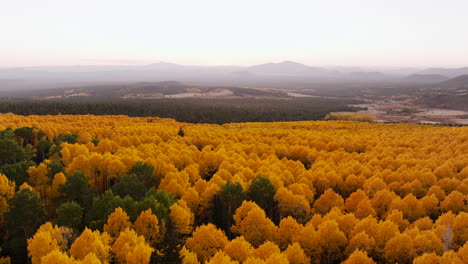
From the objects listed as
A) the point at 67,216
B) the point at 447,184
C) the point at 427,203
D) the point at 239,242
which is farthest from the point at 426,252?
the point at 67,216

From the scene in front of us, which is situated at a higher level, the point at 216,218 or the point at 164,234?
the point at 164,234

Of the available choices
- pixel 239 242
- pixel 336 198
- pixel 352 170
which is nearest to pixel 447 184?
pixel 352 170

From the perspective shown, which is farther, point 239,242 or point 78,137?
point 78,137


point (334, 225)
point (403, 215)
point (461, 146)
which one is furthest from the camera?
point (461, 146)

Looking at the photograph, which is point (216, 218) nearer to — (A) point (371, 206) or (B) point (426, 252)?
(A) point (371, 206)

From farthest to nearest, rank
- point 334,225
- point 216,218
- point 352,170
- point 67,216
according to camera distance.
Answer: point 352,170
point 216,218
point 67,216
point 334,225

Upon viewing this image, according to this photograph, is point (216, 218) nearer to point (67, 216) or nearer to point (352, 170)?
point (67, 216)
